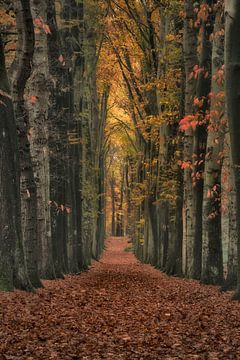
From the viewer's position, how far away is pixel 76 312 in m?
9.79

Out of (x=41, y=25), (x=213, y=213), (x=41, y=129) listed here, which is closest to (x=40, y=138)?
(x=41, y=129)

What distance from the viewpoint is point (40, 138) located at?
15.2 meters

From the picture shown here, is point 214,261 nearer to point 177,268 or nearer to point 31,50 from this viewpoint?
point 177,268

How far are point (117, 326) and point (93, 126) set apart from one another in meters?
24.8

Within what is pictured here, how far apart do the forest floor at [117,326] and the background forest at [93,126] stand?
1085mm

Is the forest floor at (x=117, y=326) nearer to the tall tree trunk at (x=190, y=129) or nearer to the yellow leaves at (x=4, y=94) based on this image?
the yellow leaves at (x=4, y=94)

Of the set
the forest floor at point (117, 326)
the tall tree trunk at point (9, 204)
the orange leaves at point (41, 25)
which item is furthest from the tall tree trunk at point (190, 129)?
the tall tree trunk at point (9, 204)

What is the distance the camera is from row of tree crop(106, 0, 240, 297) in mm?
10888

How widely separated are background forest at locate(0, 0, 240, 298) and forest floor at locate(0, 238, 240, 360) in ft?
3.56

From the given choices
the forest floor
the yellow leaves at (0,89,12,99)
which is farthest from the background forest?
the forest floor

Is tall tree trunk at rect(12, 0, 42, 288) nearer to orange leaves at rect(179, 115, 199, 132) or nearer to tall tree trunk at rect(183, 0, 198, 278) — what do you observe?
orange leaves at rect(179, 115, 199, 132)

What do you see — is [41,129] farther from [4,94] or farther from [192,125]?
[192,125]

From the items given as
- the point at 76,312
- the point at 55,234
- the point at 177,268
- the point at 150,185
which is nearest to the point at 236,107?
the point at 76,312

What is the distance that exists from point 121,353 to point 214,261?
920cm
